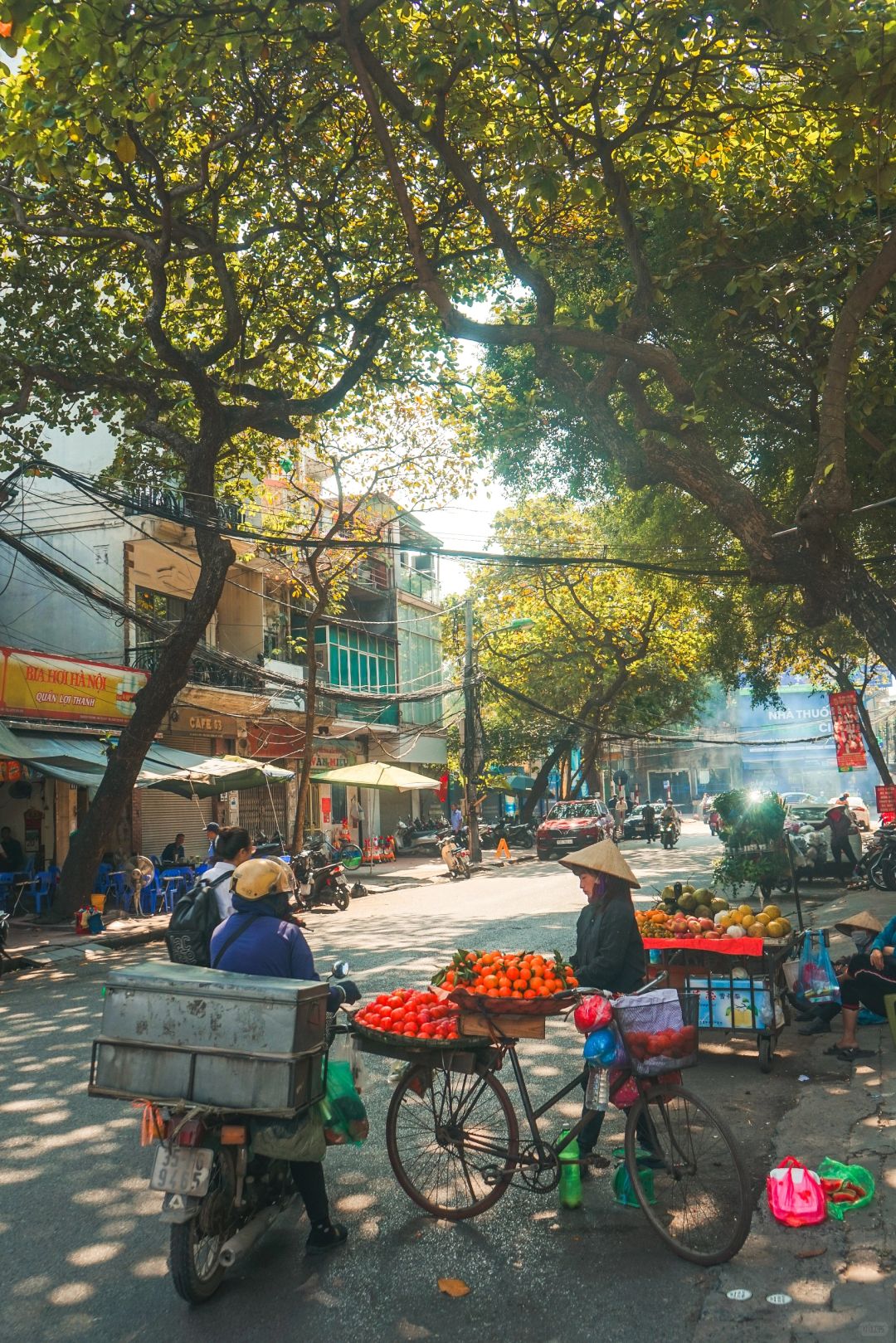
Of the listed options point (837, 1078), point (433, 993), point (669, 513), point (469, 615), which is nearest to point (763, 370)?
point (669, 513)

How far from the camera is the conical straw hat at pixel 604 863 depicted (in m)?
5.36

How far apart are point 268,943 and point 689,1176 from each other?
204 centimetres

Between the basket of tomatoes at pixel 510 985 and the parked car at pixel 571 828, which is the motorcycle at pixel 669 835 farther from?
the basket of tomatoes at pixel 510 985

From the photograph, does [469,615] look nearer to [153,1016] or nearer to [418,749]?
[418,749]

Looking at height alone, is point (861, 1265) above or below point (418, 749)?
below

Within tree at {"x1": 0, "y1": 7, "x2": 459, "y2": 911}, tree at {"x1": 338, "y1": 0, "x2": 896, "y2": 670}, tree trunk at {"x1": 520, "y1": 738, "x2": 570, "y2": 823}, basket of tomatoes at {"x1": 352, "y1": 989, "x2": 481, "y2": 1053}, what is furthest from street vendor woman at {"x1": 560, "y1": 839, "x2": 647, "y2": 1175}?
tree trunk at {"x1": 520, "y1": 738, "x2": 570, "y2": 823}

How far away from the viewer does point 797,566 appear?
32.2ft

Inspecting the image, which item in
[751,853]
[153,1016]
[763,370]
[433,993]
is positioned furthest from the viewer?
[751,853]

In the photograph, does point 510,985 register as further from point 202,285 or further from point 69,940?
point 202,285

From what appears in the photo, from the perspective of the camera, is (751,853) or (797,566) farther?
(751,853)

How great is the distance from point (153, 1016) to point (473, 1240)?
1.74m

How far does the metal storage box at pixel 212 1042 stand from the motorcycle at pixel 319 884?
Result: 15.6 meters

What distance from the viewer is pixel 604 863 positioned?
17.6 feet

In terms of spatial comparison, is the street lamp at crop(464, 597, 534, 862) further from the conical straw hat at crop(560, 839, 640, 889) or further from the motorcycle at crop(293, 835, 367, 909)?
the conical straw hat at crop(560, 839, 640, 889)
